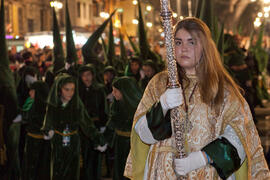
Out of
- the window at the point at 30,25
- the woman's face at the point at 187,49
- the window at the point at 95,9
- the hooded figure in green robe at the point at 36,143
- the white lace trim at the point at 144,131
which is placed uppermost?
the window at the point at 95,9

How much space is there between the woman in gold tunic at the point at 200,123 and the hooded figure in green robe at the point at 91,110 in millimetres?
4093

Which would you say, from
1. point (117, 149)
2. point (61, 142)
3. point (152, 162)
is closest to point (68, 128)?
point (61, 142)

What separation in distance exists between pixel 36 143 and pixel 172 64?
12.9 feet

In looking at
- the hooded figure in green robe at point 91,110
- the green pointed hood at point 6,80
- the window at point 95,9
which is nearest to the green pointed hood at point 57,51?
the hooded figure in green robe at point 91,110

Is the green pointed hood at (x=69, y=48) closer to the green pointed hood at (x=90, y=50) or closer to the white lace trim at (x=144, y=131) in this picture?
the green pointed hood at (x=90, y=50)

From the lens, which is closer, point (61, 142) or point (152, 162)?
point (152, 162)

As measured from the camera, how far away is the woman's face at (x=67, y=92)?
5879 millimetres

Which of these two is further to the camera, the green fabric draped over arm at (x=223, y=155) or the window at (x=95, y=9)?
the window at (x=95, y=9)

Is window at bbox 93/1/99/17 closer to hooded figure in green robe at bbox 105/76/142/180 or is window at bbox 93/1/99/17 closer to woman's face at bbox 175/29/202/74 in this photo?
hooded figure in green robe at bbox 105/76/142/180

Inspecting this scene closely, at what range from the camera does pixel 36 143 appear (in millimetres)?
6230

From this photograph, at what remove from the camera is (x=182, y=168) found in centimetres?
276

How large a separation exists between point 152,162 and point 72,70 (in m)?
6.05

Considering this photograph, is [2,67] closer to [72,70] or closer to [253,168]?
[72,70]

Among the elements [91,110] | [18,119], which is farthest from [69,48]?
[18,119]
